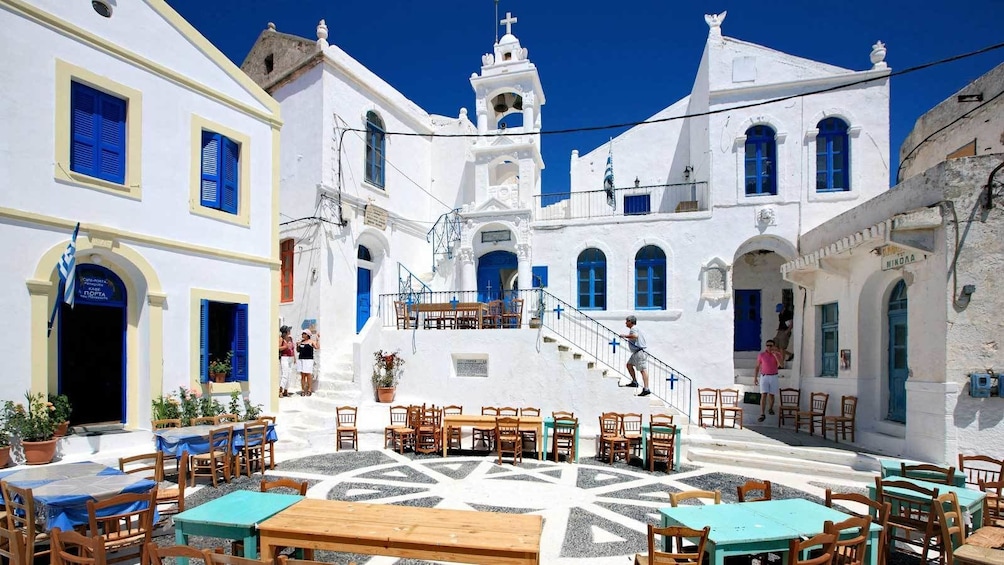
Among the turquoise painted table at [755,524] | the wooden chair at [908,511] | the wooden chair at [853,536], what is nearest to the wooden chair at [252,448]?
the turquoise painted table at [755,524]

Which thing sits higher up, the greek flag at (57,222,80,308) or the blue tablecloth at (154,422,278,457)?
the greek flag at (57,222,80,308)

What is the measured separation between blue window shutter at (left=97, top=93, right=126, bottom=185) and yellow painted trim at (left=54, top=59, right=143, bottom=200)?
0.23 feet

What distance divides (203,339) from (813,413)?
468 inches

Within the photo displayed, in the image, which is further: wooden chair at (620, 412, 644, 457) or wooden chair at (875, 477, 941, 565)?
wooden chair at (620, 412, 644, 457)

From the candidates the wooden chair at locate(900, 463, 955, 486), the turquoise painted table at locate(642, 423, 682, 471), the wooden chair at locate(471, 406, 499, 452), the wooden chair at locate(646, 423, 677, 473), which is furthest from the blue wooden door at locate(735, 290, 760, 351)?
the wooden chair at locate(900, 463, 955, 486)

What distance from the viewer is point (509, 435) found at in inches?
384

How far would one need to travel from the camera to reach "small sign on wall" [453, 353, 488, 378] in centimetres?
1313

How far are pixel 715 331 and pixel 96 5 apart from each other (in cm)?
1412

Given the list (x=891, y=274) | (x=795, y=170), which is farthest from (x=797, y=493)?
(x=795, y=170)

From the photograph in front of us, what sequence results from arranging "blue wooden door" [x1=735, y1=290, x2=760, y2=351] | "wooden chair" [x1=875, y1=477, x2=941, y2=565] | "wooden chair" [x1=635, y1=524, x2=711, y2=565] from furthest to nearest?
"blue wooden door" [x1=735, y1=290, x2=760, y2=351]
"wooden chair" [x1=875, y1=477, x2=941, y2=565]
"wooden chair" [x1=635, y1=524, x2=711, y2=565]

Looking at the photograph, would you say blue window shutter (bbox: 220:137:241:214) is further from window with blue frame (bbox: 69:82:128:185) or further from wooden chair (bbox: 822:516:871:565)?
wooden chair (bbox: 822:516:871:565)

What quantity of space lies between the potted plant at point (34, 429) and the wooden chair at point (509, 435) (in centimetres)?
643

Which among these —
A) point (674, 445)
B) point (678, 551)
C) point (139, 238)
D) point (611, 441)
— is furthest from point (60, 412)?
point (674, 445)

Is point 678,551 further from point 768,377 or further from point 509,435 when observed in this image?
point 768,377
